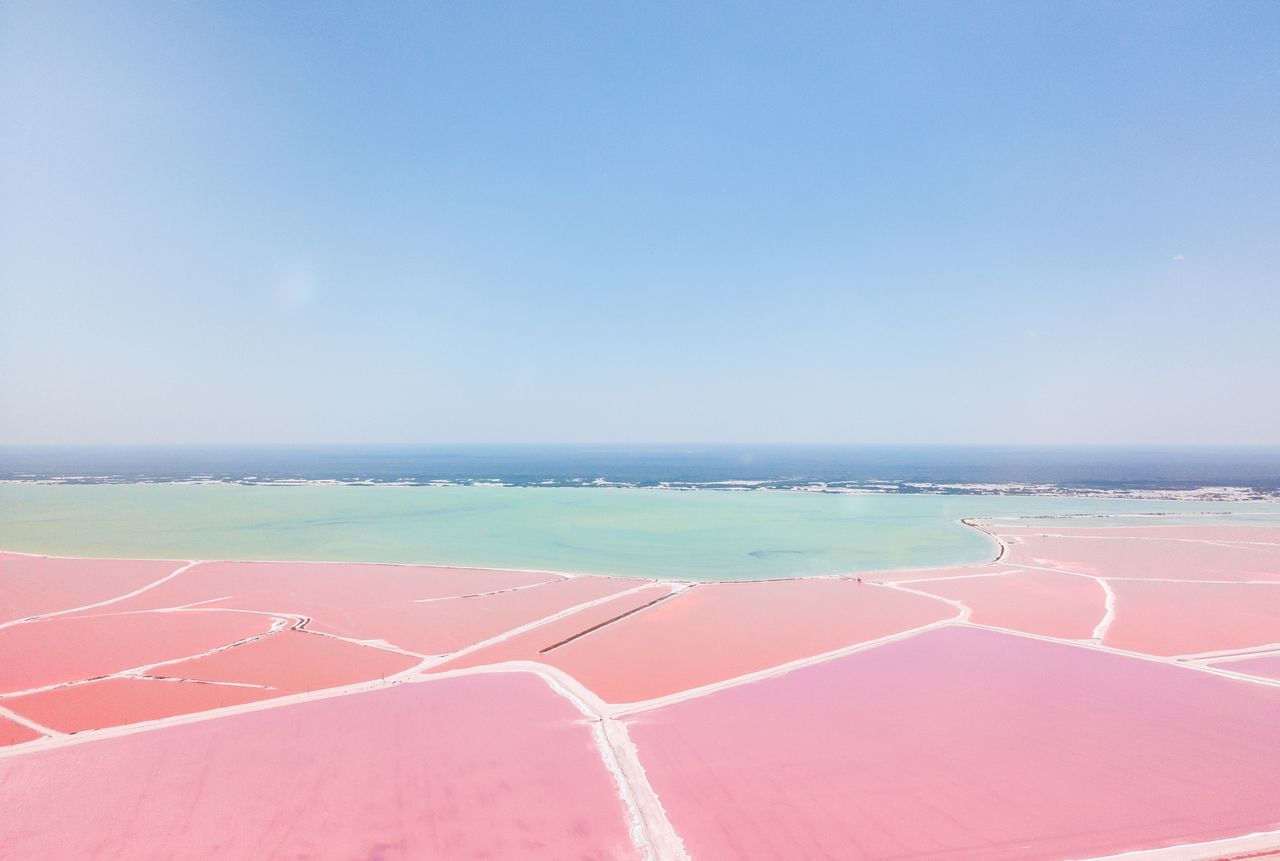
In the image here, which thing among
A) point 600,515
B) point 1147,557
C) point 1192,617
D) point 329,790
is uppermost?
point 600,515

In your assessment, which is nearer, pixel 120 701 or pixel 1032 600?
pixel 120 701

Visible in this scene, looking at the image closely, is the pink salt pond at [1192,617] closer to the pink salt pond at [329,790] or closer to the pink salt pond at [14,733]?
the pink salt pond at [329,790]

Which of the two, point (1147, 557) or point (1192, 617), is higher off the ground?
point (1147, 557)

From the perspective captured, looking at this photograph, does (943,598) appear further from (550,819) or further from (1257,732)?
(550,819)

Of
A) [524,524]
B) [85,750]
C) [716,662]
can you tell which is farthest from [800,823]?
[524,524]

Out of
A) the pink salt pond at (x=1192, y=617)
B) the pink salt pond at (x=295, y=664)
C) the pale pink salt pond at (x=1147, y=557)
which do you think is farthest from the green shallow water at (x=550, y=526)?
the pink salt pond at (x=295, y=664)

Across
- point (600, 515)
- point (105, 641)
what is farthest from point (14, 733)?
point (600, 515)

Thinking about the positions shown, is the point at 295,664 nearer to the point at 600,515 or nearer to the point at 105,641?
the point at 105,641
